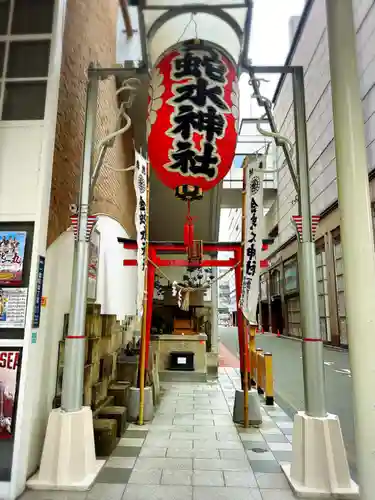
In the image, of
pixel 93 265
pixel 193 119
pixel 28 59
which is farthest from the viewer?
pixel 93 265

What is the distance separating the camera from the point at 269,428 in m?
5.05

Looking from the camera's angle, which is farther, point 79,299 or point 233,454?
point 233,454

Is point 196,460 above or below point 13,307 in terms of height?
below

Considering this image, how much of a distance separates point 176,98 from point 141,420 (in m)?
4.47

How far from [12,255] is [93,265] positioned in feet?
6.14

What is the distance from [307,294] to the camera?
3566 millimetres

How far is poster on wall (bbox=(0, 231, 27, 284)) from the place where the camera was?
339 cm

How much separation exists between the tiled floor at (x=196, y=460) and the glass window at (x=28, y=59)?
417cm

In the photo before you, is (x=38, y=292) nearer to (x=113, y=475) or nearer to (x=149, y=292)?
(x=113, y=475)

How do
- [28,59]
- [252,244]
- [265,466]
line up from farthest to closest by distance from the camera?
[252,244], [28,59], [265,466]

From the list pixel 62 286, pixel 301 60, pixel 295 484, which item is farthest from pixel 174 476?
pixel 301 60

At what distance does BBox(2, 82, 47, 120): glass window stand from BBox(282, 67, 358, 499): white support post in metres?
2.93

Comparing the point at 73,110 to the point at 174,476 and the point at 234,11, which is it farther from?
the point at 174,476

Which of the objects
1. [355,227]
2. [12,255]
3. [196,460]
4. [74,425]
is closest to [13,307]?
[12,255]
